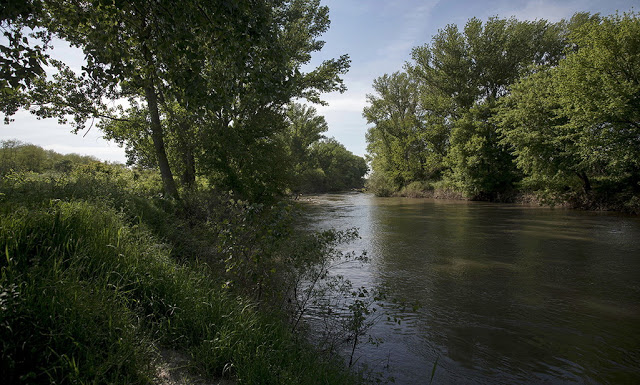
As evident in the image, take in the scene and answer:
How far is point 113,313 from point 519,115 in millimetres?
28223

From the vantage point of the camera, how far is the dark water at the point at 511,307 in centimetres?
491

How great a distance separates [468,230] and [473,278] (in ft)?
26.9

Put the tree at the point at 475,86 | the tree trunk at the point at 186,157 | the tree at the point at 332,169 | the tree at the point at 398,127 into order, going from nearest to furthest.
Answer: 1. the tree trunk at the point at 186,157
2. the tree at the point at 475,86
3. the tree at the point at 398,127
4. the tree at the point at 332,169

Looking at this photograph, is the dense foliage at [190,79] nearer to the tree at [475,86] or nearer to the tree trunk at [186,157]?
the tree trunk at [186,157]

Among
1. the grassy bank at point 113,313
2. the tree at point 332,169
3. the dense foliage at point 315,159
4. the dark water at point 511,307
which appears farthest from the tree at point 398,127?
the grassy bank at point 113,313

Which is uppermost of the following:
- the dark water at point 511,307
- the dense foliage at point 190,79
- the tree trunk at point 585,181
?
the dense foliage at point 190,79

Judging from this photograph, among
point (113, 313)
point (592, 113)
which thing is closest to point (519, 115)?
point (592, 113)

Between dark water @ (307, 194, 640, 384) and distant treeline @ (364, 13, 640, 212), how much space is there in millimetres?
8515

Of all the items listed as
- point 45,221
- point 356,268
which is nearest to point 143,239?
point 45,221

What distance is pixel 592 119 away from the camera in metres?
19.6

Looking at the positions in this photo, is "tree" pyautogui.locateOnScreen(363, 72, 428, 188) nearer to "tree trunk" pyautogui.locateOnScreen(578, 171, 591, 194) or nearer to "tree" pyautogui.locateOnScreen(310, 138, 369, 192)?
"tree" pyautogui.locateOnScreen(310, 138, 369, 192)

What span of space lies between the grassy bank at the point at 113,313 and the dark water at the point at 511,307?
1.98 m

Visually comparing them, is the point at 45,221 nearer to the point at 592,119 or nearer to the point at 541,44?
the point at 592,119

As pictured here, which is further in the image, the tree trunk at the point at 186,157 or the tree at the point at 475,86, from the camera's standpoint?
the tree at the point at 475,86
